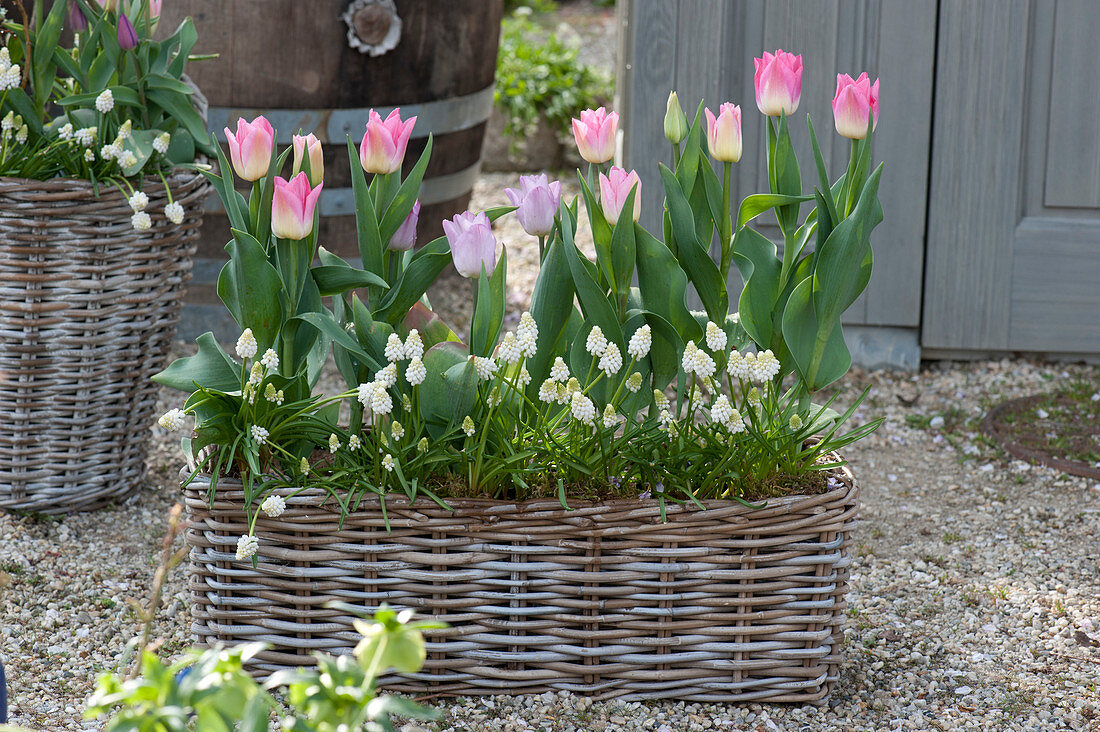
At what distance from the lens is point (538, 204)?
136 centimetres

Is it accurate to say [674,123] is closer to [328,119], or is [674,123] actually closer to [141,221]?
[141,221]

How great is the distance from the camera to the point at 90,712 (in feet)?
2.36

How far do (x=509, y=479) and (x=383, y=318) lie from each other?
10.3 inches

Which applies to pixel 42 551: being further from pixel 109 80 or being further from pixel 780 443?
pixel 780 443

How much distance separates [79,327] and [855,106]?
4.39 feet

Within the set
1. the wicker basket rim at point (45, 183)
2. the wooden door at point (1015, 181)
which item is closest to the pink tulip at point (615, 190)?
the wicker basket rim at point (45, 183)

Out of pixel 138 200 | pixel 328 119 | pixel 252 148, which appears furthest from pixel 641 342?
pixel 328 119

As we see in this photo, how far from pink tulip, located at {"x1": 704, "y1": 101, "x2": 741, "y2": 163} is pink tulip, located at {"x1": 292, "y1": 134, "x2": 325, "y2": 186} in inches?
18.8

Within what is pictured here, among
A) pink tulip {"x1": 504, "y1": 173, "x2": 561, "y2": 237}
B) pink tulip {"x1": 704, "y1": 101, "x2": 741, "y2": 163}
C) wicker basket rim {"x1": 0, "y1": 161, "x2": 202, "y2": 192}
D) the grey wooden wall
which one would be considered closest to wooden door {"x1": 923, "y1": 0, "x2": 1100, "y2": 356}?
the grey wooden wall

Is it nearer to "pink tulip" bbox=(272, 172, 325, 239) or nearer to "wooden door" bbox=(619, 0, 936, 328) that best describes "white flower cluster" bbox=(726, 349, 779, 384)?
"pink tulip" bbox=(272, 172, 325, 239)

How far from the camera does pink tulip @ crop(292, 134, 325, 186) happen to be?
52.4 inches

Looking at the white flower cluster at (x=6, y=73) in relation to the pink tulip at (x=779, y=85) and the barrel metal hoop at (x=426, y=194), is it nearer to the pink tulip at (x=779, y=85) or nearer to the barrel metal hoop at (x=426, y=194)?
the barrel metal hoop at (x=426, y=194)

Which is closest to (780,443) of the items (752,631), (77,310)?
(752,631)

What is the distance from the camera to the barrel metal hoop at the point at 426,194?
9.32ft
